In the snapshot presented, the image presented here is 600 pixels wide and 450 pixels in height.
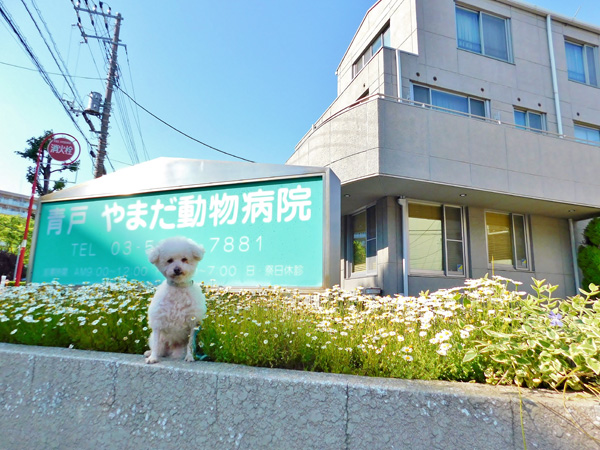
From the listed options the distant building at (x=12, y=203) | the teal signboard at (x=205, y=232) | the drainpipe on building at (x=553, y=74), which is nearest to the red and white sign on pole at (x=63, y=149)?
the teal signboard at (x=205, y=232)

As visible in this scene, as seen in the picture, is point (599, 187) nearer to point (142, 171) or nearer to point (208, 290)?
point (208, 290)

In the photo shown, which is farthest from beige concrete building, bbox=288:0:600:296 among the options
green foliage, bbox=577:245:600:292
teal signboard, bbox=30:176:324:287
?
teal signboard, bbox=30:176:324:287

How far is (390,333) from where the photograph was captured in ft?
8.78

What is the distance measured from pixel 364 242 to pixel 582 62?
33.4 feet

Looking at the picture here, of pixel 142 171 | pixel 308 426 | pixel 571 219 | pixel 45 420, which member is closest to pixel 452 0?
pixel 571 219

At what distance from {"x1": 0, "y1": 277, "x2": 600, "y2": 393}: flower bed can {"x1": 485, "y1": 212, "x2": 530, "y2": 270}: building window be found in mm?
6894

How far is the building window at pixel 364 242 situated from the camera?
8.94 metres

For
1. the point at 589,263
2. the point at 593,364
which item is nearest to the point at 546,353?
the point at 593,364

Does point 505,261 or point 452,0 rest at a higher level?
point 452,0

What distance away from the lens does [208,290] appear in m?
4.61

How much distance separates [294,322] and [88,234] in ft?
17.6

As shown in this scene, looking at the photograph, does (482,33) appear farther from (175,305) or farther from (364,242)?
(175,305)

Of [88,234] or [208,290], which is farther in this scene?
[88,234]

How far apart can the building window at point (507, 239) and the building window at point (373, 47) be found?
20.0 ft
